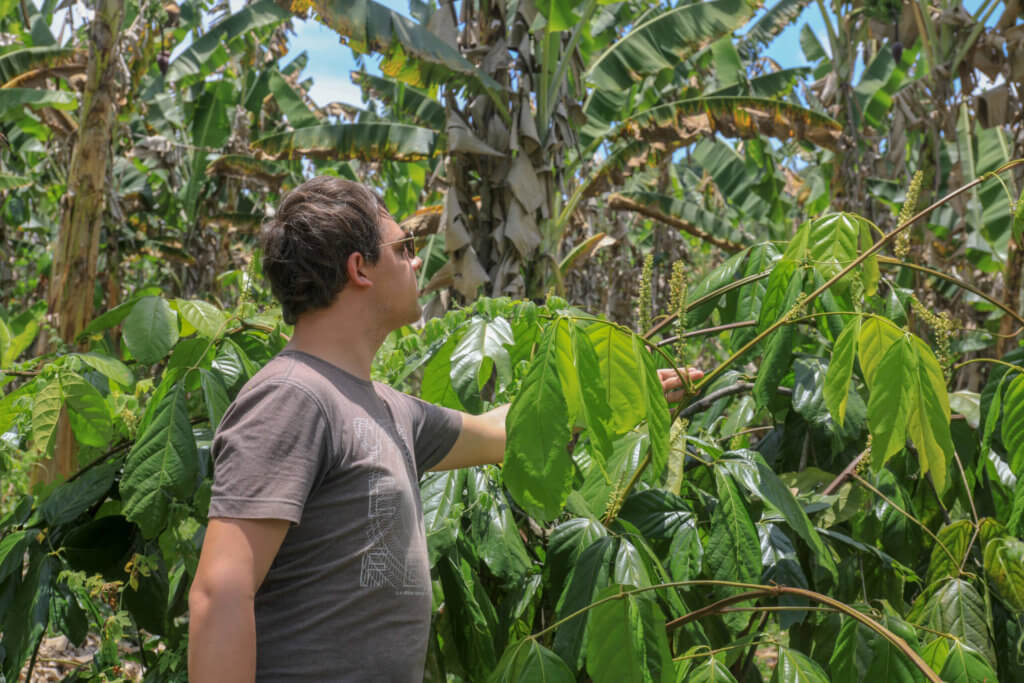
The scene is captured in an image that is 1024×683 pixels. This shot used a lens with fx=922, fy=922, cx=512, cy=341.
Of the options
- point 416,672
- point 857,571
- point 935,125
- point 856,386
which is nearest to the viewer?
point 416,672

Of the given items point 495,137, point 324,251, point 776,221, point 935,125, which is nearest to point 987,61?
point 935,125

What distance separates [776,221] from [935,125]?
201 centimetres

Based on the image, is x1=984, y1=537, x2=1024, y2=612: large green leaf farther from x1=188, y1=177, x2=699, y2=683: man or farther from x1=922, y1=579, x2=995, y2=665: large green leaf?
x1=188, y1=177, x2=699, y2=683: man

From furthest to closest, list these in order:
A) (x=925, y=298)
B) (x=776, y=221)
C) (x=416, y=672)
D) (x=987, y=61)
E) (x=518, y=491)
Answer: (x=776, y=221), (x=925, y=298), (x=987, y=61), (x=416, y=672), (x=518, y=491)

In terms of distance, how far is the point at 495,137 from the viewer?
4797 millimetres

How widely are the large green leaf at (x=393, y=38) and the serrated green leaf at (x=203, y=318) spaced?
2.56 m

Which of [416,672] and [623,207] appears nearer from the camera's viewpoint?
[416,672]

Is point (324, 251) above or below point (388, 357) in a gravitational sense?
above

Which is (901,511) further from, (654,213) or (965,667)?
(654,213)

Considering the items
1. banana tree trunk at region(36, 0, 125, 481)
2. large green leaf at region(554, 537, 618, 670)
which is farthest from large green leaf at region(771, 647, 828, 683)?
banana tree trunk at region(36, 0, 125, 481)

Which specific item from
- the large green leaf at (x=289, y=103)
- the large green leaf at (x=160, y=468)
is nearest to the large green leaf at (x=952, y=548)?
the large green leaf at (x=160, y=468)

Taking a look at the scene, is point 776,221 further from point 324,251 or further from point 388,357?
point 324,251

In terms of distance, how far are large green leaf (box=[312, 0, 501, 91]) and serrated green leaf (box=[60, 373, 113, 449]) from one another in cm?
280

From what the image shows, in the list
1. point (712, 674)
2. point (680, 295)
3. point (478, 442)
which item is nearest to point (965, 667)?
point (712, 674)
